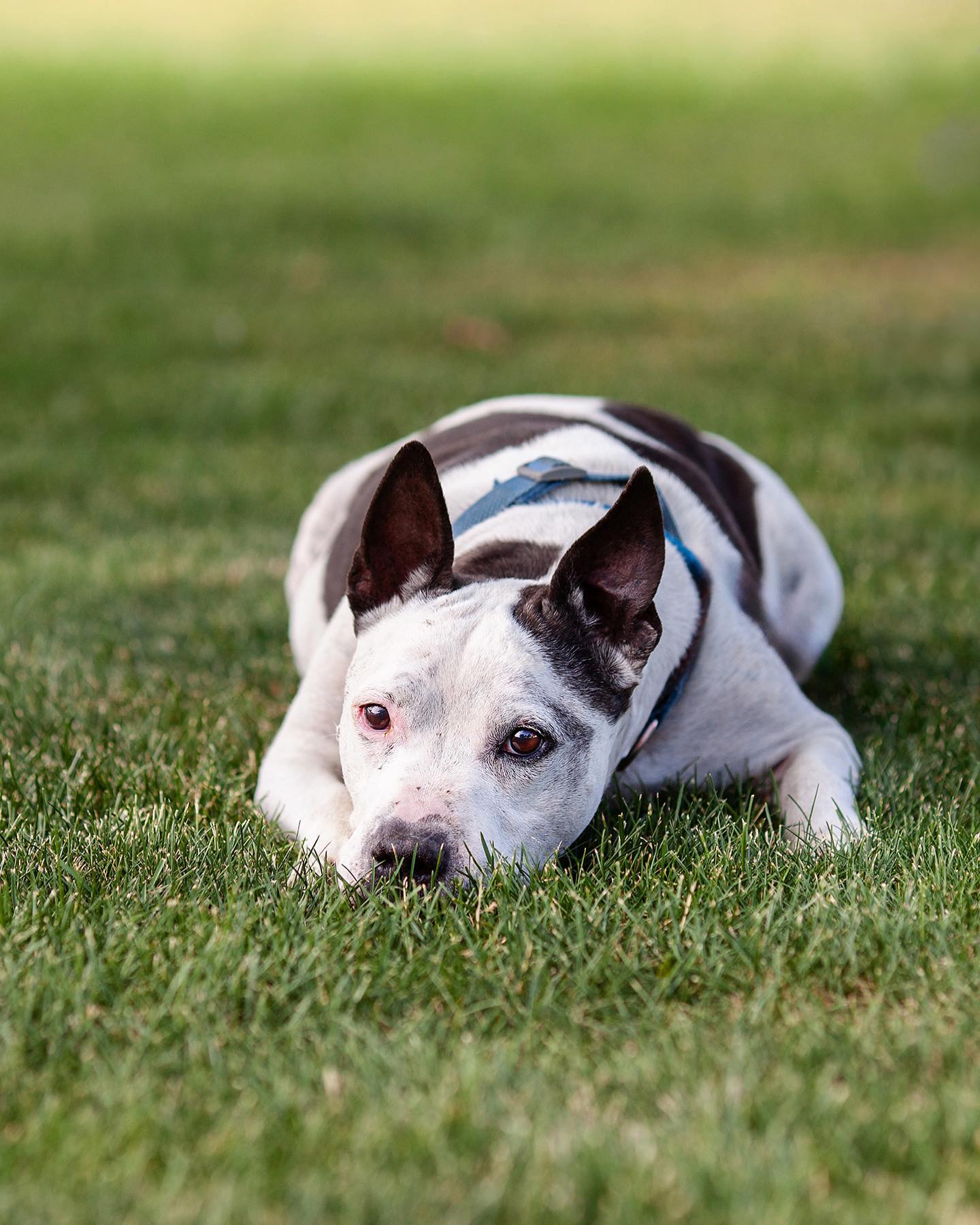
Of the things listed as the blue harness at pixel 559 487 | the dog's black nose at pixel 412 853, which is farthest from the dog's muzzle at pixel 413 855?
the blue harness at pixel 559 487

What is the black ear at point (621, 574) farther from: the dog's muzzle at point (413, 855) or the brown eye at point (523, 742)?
the dog's muzzle at point (413, 855)

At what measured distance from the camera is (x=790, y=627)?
191 inches

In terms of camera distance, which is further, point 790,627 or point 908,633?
point 908,633

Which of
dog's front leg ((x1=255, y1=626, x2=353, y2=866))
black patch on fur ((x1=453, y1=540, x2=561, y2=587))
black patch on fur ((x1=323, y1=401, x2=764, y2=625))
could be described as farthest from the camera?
black patch on fur ((x1=323, y1=401, x2=764, y2=625))

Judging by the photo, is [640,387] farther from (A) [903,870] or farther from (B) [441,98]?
(B) [441,98]

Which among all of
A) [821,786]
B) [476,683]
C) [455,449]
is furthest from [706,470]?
[476,683]

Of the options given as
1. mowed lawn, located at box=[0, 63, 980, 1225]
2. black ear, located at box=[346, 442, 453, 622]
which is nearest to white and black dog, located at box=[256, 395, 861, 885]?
black ear, located at box=[346, 442, 453, 622]

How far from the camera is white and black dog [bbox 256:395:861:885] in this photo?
3090 mm

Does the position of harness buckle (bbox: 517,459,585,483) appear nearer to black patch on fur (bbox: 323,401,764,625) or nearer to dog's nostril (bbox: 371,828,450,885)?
black patch on fur (bbox: 323,401,764,625)

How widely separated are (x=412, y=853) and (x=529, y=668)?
0.54 meters

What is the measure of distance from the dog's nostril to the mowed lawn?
0.08 metres

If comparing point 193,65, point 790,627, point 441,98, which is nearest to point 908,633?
point 790,627

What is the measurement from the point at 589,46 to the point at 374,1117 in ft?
77.9

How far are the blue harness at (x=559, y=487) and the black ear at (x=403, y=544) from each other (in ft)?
1.70
